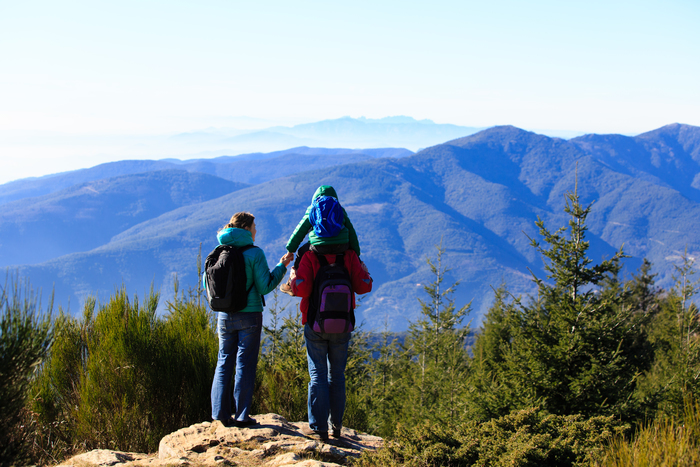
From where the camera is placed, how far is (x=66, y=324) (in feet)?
15.0

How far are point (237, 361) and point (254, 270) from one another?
0.76 m

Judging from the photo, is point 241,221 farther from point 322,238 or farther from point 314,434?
point 314,434

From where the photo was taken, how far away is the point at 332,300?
375cm

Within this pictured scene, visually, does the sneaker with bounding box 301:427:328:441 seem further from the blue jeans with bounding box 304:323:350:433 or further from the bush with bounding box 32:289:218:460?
the bush with bounding box 32:289:218:460

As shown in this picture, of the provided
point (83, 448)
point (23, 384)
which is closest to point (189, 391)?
point (83, 448)

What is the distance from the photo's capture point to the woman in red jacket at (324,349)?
152 inches

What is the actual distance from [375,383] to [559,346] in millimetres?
9892

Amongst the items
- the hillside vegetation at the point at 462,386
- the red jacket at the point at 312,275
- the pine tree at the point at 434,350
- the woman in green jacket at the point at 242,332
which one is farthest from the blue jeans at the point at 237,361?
the pine tree at the point at 434,350

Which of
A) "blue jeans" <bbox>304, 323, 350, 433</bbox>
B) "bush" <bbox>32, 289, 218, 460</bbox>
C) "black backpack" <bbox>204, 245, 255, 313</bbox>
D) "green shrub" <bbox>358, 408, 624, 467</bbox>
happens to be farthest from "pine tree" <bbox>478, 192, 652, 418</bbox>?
"bush" <bbox>32, 289, 218, 460</bbox>

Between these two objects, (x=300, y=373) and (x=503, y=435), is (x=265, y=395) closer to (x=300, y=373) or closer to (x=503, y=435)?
(x=300, y=373)

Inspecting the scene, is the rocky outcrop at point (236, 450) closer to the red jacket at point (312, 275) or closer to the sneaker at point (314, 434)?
the sneaker at point (314, 434)

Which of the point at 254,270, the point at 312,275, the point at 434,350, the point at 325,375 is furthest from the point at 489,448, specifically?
the point at 434,350

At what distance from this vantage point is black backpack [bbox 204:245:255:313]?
3885mm

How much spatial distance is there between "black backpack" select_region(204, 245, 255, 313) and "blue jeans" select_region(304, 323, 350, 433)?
1.93ft
